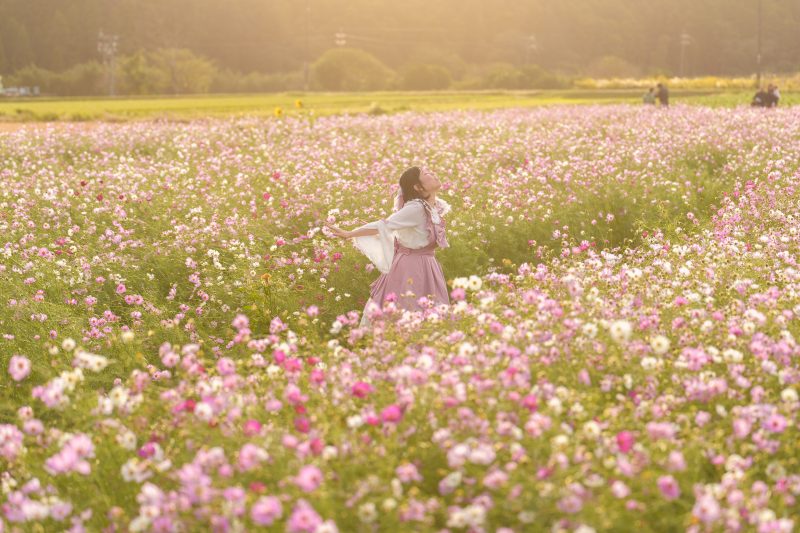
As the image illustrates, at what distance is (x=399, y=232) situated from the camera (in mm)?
8133

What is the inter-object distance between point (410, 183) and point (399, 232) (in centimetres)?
47

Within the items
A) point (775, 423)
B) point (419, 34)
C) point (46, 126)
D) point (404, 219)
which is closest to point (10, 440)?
point (775, 423)

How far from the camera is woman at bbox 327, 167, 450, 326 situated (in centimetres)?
796

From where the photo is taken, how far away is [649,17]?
5143 inches

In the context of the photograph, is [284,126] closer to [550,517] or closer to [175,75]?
[550,517]

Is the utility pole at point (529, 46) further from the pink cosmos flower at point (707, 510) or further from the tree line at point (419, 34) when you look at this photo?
the pink cosmos flower at point (707, 510)

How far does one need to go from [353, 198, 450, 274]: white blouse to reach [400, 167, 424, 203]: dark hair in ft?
0.31

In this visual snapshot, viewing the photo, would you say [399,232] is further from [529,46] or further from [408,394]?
[529,46]

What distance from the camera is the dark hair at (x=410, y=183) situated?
7.98m

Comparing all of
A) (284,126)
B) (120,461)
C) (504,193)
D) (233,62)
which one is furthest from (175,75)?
(120,461)

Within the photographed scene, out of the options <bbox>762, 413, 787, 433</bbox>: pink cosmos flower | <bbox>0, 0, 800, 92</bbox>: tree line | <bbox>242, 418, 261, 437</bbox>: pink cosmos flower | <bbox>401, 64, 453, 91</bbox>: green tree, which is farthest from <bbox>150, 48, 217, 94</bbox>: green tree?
Result: <bbox>762, 413, 787, 433</bbox>: pink cosmos flower

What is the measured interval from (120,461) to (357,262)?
5.33 meters

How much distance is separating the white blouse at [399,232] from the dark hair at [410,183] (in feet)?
0.31

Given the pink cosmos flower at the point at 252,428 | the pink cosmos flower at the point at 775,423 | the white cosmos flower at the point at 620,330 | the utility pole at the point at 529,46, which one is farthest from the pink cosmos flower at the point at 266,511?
the utility pole at the point at 529,46
